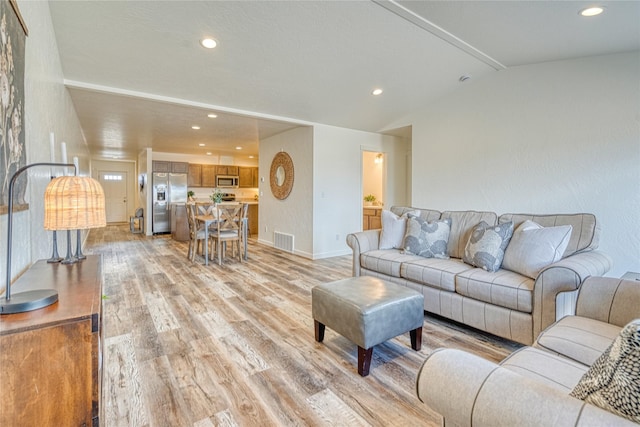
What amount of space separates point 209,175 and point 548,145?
27.3ft

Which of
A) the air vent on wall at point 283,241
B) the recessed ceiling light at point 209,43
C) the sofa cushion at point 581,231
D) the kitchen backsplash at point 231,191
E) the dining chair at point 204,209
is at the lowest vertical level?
the air vent on wall at point 283,241

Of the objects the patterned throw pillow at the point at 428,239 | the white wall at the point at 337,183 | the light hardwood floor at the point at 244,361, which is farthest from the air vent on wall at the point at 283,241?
the patterned throw pillow at the point at 428,239

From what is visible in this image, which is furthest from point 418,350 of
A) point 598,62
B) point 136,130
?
point 136,130

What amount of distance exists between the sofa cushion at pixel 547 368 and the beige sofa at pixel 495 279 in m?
0.87

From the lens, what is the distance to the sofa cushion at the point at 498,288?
2154mm

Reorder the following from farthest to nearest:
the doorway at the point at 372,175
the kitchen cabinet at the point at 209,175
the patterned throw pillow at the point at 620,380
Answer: the kitchen cabinet at the point at 209,175 → the doorway at the point at 372,175 → the patterned throw pillow at the point at 620,380

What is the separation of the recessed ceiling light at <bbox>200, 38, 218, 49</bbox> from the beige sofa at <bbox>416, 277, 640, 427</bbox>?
325 centimetres

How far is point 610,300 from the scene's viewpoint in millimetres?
1603

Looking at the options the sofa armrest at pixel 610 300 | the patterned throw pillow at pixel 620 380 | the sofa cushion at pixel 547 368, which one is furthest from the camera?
the sofa armrest at pixel 610 300

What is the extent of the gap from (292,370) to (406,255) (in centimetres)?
171

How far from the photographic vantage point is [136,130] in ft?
19.2

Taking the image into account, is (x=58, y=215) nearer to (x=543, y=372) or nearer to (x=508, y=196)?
(x=543, y=372)

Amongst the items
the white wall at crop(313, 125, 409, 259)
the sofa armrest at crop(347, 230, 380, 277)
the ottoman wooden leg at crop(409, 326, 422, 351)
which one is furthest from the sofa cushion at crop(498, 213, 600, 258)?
the white wall at crop(313, 125, 409, 259)

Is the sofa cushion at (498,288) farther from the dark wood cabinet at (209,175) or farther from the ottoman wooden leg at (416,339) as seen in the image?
the dark wood cabinet at (209,175)
